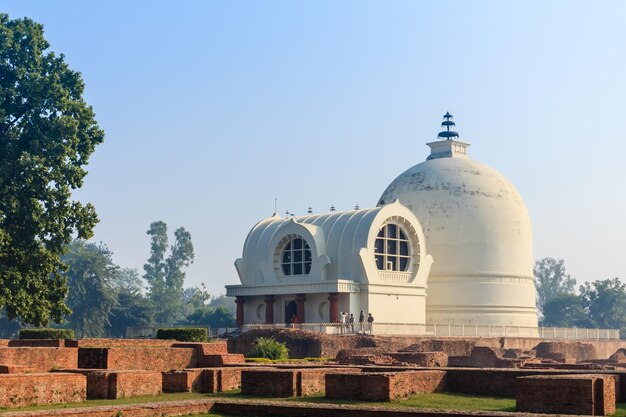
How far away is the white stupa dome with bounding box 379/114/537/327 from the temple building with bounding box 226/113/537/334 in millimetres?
52

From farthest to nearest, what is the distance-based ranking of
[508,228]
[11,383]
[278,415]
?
[508,228] → [11,383] → [278,415]

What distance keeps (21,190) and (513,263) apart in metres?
28.5

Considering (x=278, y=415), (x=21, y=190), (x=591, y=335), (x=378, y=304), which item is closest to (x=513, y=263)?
(x=591, y=335)

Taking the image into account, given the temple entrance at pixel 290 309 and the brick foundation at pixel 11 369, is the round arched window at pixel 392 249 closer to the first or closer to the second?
the temple entrance at pixel 290 309

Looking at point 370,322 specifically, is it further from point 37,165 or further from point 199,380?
point 199,380

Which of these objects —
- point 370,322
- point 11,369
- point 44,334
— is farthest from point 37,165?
point 370,322

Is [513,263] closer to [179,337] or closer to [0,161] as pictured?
[179,337]

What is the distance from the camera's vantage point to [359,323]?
40.3 m

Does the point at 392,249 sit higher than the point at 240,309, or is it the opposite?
the point at 392,249

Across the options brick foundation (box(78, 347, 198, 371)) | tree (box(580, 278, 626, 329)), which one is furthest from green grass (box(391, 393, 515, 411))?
tree (box(580, 278, 626, 329))

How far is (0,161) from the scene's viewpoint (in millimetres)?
31516

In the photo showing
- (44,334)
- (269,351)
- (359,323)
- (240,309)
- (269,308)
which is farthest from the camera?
(240,309)

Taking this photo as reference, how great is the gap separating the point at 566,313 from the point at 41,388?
77.1m

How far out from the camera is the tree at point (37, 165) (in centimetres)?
3058
